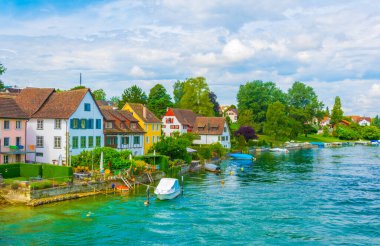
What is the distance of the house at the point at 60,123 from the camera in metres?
59.8

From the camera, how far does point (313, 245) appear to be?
3231cm

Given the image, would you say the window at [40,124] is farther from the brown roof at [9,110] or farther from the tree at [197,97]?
the tree at [197,97]

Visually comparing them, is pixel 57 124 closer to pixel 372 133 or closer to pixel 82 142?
pixel 82 142

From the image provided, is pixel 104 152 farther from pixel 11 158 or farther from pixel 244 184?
pixel 244 184

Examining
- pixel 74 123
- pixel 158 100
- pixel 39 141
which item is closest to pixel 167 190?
pixel 74 123

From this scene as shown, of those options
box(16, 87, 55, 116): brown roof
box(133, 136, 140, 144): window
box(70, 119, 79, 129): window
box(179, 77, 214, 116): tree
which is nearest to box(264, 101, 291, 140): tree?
box(179, 77, 214, 116): tree

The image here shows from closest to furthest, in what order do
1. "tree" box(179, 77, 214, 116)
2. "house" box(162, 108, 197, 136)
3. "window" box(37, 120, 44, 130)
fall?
"window" box(37, 120, 44, 130), "house" box(162, 108, 197, 136), "tree" box(179, 77, 214, 116)

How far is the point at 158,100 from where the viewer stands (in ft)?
416

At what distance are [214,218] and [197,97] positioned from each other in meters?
99.3

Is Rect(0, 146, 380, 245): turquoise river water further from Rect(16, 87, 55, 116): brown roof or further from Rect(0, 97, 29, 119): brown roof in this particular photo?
Rect(16, 87, 55, 116): brown roof

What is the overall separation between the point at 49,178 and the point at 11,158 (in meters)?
11.2

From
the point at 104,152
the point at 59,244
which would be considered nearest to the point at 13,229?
the point at 59,244

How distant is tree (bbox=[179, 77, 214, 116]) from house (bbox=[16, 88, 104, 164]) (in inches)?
2863

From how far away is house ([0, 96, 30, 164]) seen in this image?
174ft
